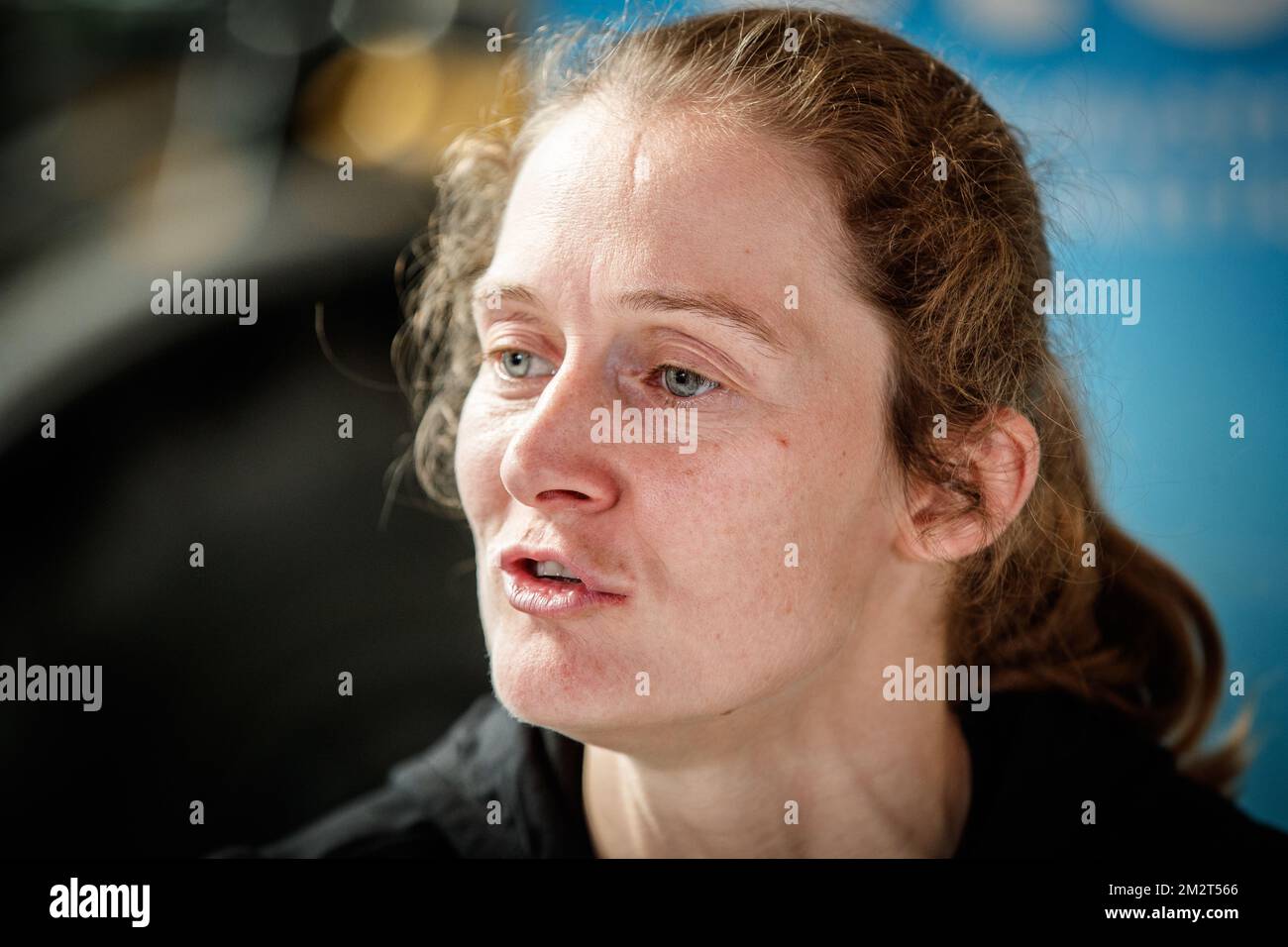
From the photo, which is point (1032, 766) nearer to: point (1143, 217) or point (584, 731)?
point (584, 731)

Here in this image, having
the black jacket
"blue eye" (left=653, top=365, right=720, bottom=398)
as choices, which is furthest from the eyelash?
the black jacket

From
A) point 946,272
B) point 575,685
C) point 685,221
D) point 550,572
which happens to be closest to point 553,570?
point 550,572

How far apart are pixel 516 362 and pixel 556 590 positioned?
0.24m

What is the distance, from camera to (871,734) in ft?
3.79

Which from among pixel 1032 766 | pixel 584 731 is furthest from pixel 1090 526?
pixel 584 731

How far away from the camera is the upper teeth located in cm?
101

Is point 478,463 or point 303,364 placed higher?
point 303,364

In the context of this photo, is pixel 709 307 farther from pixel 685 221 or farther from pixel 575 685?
pixel 575 685

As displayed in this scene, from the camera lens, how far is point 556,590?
1.00 meters

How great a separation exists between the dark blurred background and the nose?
50 centimetres

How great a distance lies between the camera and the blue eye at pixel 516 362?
1.08 metres

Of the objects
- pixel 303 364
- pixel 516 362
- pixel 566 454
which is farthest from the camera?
pixel 303 364

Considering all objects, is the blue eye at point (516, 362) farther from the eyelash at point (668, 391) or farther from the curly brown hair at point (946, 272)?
the curly brown hair at point (946, 272)

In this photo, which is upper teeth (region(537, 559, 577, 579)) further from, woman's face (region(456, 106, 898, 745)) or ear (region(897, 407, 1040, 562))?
ear (region(897, 407, 1040, 562))
